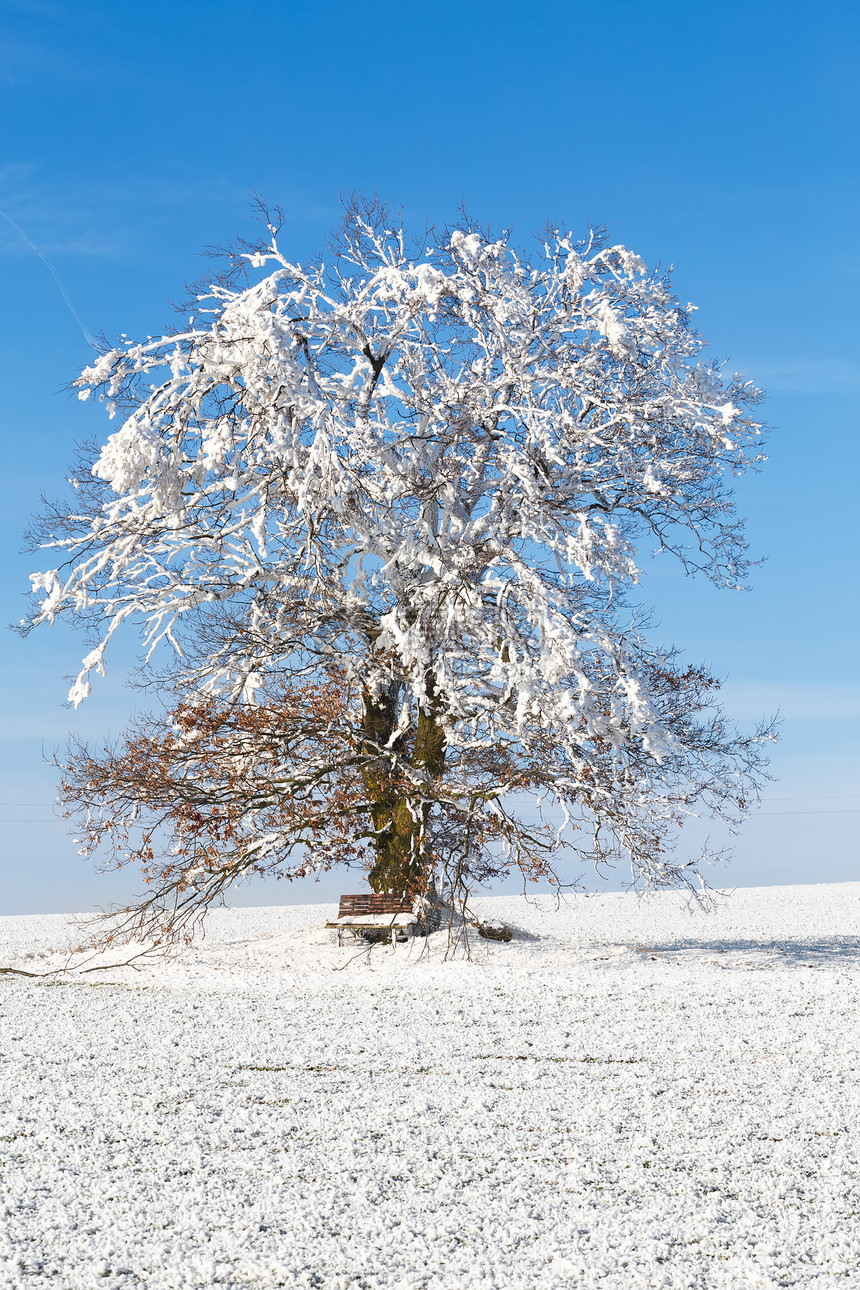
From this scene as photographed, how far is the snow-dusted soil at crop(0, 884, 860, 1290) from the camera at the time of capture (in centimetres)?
425

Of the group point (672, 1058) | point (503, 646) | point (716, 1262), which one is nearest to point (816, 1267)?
point (716, 1262)

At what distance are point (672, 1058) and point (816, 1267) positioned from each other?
3357mm

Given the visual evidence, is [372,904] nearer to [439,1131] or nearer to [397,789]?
[397,789]

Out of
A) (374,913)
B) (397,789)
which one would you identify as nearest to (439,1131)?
(397,789)

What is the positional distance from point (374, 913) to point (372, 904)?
0.12 metres

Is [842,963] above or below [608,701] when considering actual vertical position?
below

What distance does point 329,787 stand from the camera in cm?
1334

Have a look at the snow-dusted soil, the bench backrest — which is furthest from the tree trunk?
the snow-dusted soil

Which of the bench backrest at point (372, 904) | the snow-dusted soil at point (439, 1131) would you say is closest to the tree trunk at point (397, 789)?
the bench backrest at point (372, 904)

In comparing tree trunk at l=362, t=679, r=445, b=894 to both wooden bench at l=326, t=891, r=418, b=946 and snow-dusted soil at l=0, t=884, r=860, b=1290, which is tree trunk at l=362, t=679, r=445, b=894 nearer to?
wooden bench at l=326, t=891, r=418, b=946

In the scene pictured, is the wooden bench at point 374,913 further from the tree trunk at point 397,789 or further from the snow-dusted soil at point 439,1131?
the snow-dusted soil at point 439,1131

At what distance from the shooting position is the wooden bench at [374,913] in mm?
13055

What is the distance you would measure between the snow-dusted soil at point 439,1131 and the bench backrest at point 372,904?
1808 millimetres

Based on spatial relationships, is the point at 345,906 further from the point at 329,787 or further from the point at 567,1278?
the point at 567,1278
